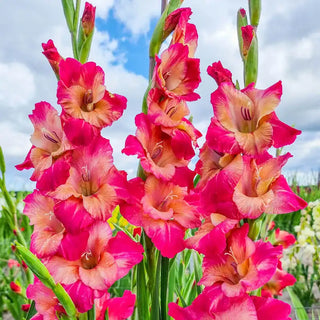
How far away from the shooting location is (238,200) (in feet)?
1.62

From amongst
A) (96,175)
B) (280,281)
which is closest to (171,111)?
(96,175)

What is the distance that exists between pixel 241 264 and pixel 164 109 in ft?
0.64

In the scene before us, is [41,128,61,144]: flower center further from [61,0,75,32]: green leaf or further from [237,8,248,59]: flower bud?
[237,8,248,59]: flower bud

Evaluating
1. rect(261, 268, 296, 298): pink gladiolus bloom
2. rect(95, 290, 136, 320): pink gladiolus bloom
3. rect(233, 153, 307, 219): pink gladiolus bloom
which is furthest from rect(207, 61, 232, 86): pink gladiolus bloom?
rect(261, 268, 296, 298): pink gladiolus bloom

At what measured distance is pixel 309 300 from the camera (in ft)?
8.28

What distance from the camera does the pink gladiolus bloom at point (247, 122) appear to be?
1.68 ft

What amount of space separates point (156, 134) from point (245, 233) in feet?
0.50

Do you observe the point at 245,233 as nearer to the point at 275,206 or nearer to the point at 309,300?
the point at 275,206

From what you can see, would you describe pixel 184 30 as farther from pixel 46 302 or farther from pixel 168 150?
pixel 46 302

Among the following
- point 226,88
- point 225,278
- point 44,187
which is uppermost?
point 226,88

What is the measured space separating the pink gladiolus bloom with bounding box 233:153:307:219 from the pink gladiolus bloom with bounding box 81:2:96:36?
269mm

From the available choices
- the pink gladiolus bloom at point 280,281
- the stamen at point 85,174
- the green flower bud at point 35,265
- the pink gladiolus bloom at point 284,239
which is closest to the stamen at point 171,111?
the stamen at point 85,174

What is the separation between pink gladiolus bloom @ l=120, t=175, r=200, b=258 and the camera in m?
0.53

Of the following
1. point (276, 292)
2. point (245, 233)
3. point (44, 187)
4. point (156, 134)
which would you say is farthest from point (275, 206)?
point (276, 292)
